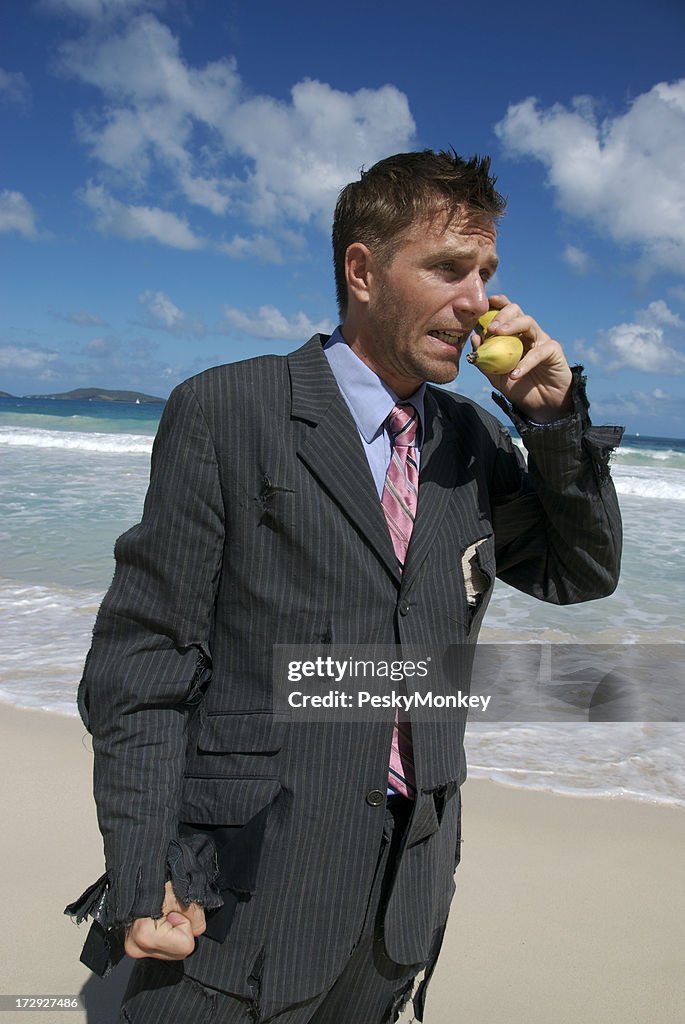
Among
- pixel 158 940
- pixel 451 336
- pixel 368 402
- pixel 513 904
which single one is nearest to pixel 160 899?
pixel 158 940

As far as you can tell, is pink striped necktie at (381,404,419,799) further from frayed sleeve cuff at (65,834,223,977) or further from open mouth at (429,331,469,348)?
frayed sleeve cuff at (65,834,223,977)

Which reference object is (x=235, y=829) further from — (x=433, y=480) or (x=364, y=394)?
(x=364, y=394)

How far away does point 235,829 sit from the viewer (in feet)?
5.28

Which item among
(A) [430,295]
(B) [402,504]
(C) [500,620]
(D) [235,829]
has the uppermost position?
(A) [430,295]

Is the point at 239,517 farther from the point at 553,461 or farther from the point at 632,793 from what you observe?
the point at 632,793

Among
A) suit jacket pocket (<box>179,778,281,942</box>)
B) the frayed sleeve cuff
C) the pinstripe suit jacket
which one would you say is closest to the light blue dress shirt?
the pinstripe suit jacket

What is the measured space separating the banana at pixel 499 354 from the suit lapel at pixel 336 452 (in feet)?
1.06

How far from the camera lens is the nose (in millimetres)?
1789

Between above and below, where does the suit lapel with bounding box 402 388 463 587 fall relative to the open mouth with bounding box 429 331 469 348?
below

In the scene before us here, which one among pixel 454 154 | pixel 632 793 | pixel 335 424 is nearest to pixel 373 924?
pixel 335 424

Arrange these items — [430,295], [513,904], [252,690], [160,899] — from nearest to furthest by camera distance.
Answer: [160,899] < [252,690] < [430,295] < [513,904]

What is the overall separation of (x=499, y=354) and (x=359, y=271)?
1.20ft

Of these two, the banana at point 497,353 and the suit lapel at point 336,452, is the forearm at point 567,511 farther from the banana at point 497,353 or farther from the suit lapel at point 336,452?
the suit lapel at point 336,452

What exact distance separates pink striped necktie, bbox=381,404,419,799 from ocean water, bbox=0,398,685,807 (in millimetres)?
3181
